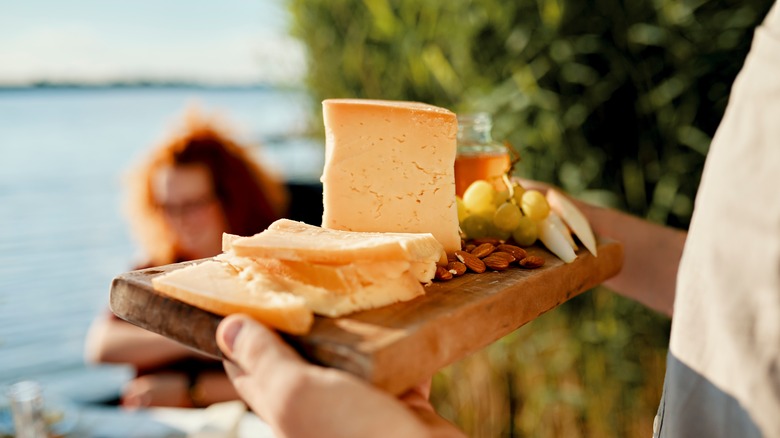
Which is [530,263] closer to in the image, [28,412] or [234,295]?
[234,295]

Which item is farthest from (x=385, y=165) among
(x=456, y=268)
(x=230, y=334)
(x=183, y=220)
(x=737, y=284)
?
(x=183, y=220)

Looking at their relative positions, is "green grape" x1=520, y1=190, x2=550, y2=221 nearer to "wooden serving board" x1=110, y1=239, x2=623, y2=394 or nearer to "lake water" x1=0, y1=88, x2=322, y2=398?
"wooden serving board" x1=110, y1=239, x2=623, y2=394

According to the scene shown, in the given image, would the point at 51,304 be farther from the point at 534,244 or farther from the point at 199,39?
the point at 199,39

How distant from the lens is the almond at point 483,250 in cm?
124

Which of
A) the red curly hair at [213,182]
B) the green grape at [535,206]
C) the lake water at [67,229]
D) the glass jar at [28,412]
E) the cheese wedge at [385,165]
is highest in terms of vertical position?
the cheese wedge at [385,165]

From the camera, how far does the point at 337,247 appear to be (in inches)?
38.2

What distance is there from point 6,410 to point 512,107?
6.91 ft

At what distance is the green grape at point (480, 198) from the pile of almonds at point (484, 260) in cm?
12

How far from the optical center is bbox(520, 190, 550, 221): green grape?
1396 mm

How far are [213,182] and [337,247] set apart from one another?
92.7 inches

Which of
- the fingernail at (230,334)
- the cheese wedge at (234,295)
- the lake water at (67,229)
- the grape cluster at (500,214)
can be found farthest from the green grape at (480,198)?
the lake water at (67,229)

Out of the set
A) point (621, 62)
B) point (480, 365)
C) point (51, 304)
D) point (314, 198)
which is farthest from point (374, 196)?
point (51, 304)

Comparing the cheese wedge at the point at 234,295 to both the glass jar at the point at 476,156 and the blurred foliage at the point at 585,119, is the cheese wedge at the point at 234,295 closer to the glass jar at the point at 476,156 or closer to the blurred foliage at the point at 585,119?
the glass jar at the point at 476,156

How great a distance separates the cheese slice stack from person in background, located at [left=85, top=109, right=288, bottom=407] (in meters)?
2.04
